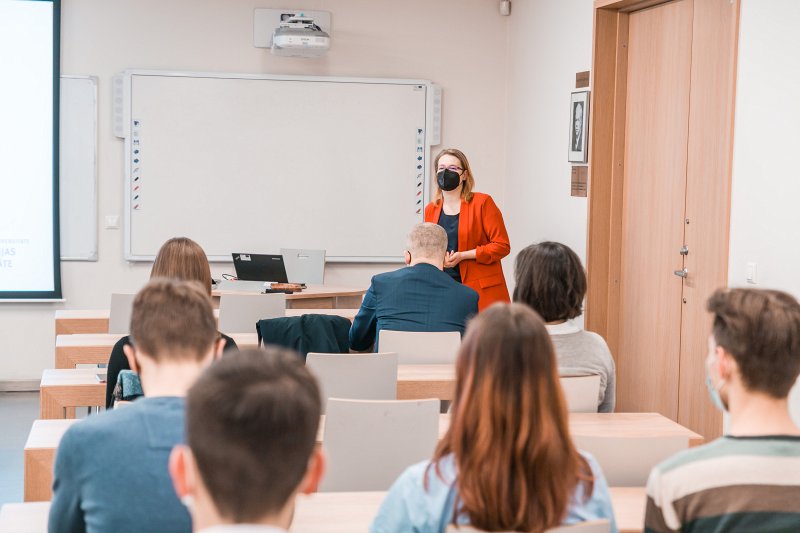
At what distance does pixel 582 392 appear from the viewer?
3.32 m

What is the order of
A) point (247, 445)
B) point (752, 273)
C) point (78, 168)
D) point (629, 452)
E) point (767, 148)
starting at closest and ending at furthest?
point (247, 445), point (629, 452), point (767, 148), point (752, 273), point (78, 168)

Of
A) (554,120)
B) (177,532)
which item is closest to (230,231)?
(554,120)

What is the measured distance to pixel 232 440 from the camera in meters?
1.25

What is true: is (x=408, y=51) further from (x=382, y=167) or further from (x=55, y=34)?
(x=55, y=34)

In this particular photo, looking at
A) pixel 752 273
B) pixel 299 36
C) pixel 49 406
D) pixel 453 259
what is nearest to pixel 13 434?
pixel 49 406

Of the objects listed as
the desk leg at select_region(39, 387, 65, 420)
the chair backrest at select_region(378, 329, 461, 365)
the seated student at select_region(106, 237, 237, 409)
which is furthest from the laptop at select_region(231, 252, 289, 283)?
the desk leg at select_region(39, 387, 65, 420)

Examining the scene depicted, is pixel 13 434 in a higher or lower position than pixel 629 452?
lower

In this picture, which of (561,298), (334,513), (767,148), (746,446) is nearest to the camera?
(746,446)

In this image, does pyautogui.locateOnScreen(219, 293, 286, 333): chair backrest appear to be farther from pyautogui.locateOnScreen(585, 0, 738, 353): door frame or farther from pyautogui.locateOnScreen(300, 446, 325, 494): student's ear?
pyautogui.locateOnScreen(300, 446, 325, 494): student's ear

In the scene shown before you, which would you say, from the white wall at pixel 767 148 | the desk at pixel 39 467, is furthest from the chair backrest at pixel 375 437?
the white wall at pixel 767 148

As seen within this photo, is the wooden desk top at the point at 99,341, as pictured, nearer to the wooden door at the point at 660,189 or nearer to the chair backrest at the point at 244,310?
the chair backrest at the point at 244,310

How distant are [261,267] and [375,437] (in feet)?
12.0

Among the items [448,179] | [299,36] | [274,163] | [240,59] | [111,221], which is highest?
[299,36]

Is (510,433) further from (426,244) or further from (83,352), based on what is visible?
(83,352)
